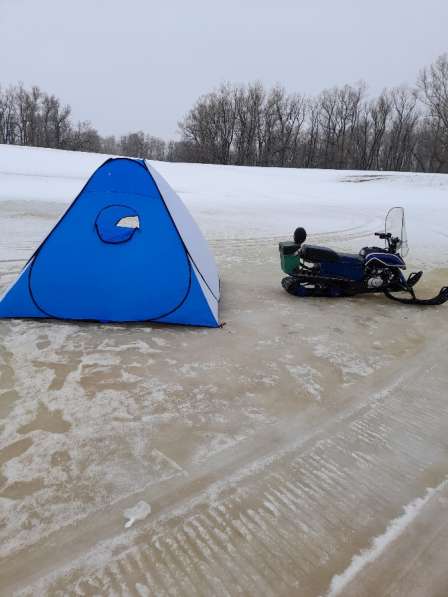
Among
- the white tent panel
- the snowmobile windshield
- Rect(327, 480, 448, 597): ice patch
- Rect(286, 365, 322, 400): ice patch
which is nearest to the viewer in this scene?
Rect(327, 480, 448, 597): ice patch

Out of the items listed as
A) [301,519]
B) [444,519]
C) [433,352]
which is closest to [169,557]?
[301,519]

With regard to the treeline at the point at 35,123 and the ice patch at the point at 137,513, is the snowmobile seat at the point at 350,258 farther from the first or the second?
the treeline at the point at 35,123

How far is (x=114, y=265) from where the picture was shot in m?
4.06

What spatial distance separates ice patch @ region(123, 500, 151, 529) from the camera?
1.93m

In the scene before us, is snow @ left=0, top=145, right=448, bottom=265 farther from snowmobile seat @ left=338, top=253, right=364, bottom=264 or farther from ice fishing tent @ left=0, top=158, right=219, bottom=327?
snowmobile seat @ left=338, top=253, right=364, bottom=264

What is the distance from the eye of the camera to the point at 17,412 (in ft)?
8.70

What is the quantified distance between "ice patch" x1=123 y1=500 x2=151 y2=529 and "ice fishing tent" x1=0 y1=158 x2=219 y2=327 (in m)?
2.27

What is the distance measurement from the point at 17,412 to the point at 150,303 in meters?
1.71

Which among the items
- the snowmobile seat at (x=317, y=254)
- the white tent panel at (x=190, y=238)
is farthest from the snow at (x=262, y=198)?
the snowmobile seat at (x=317, y=254)

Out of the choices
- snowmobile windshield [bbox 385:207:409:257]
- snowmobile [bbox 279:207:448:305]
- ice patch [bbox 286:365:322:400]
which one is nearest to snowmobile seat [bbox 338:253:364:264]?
snowmobile [bbox 279:207:448:305]

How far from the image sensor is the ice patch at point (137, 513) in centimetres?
193

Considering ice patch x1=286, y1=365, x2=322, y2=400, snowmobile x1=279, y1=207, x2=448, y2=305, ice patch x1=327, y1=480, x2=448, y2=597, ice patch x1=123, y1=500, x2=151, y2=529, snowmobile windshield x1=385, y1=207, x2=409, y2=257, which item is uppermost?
snowmobile windshield x1=385, y1=207, x2=409, y2=257

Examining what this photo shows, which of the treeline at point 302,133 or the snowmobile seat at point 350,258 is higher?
the treeline at point 302,133

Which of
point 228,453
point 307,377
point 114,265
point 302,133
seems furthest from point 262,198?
point 302,133
